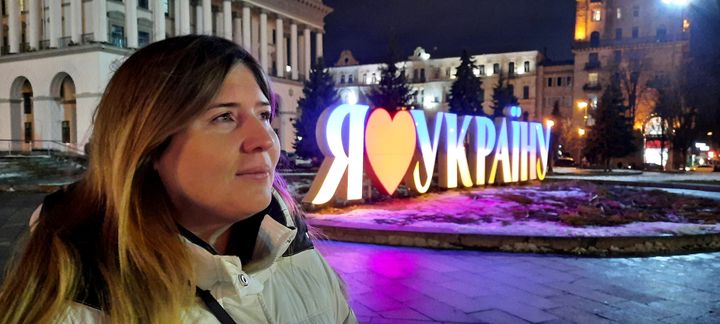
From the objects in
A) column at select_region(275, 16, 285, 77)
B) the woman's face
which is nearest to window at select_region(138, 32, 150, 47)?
column at select_region(275, 16, 285, 77)

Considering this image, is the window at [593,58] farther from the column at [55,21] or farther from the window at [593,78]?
the column at [55,21]

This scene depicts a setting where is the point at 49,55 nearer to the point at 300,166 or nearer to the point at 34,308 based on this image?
the point at 300,166

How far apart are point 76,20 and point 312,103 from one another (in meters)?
20.2

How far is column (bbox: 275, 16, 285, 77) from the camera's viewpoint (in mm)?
60188

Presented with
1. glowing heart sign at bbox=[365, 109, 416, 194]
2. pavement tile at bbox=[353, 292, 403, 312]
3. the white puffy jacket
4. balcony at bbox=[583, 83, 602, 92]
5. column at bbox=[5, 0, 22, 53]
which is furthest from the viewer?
balcony at bbox=[583, 83, 602, 92]

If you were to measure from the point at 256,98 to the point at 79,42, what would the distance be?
1831 inches

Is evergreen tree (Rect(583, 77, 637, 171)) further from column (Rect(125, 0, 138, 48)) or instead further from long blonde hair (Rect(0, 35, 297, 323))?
long blonde hair (Rect(0, 35, 297, 323))

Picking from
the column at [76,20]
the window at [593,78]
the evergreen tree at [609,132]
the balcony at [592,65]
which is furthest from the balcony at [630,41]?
the column at [76,20]

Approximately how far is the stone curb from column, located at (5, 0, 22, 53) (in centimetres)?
4944

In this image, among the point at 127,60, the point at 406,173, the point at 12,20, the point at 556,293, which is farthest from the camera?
the point at 12,20

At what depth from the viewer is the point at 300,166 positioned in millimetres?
36406

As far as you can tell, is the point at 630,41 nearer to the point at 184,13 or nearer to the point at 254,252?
the point at 184,13

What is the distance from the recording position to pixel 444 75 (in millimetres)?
77750

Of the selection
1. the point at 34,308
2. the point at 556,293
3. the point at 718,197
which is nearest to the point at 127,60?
the point at 34,308
